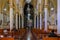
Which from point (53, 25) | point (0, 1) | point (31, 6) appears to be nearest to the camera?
point (53, 25)

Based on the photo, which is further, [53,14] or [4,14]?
[4,14]

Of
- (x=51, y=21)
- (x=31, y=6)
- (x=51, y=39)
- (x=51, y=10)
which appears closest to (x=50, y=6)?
(x=51, y=10)

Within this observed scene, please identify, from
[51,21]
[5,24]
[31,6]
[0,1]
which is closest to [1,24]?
[5,24]

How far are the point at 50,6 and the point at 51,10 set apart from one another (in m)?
0.88

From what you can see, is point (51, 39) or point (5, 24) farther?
point (5, 24)

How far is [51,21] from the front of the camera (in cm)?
2606

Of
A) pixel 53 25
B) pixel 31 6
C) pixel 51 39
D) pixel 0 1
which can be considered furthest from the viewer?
pixel 31 6

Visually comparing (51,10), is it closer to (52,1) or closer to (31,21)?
(52,1)

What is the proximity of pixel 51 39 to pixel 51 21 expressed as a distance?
634 inches

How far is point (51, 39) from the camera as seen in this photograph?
33.2ft

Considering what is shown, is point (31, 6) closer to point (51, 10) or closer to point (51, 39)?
point (51, 10)

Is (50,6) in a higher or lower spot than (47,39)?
higher

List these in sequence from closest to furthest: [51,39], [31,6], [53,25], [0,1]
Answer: [51,39] < [53,25] < [0,1] < [31,6]

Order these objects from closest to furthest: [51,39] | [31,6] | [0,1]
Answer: [51,39] → [0,1] → [31,6]
